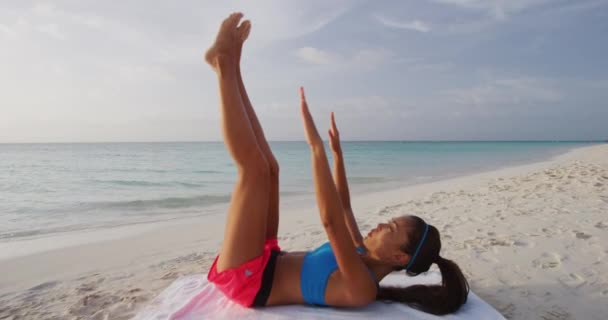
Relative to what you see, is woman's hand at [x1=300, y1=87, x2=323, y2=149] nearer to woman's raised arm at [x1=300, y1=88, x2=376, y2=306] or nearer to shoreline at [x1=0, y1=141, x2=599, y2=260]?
woman's raised arm at [x1=300, y1=88, x2=376, y2=306]

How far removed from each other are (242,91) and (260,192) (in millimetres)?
1057

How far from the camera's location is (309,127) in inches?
91.3

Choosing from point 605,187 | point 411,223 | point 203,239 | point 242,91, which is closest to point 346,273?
point 411,223

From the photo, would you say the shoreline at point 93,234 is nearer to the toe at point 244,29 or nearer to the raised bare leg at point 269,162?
the raised bare leg at point 269,162

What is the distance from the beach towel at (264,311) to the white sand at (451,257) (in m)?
0.57

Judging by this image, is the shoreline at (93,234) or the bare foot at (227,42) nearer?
the bare foot at (227,42)

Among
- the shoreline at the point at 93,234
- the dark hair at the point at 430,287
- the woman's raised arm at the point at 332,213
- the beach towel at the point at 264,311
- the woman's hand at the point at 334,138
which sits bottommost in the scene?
the shoreline at the point at 93,234

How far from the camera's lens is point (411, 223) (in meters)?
2.33

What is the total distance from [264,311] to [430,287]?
117cm

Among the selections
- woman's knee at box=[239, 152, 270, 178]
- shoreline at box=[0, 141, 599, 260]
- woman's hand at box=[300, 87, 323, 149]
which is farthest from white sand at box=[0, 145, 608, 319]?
woman's hand at box=[300, 87, 323, 149]

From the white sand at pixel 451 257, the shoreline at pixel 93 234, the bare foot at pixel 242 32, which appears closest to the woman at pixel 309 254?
the bare foot at pixel 242 32

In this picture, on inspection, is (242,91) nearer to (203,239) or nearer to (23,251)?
(203,239)

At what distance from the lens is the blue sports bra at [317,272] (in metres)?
2.48

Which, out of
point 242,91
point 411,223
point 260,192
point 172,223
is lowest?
point 172,223
